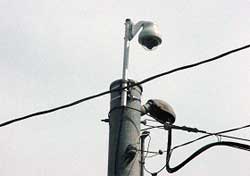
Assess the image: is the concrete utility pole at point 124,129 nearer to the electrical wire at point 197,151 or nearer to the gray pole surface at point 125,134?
the gray pole surface at point 125,134

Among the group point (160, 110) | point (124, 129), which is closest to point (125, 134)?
point (124, 129)

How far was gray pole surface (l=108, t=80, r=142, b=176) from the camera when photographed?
463 centimetres

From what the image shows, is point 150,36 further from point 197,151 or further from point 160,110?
point 197,151

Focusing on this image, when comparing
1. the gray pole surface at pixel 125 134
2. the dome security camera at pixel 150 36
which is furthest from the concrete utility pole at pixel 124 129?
the dome security camera at pixel 150 36

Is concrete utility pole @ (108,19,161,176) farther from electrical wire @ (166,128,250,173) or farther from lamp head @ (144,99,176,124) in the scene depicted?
electrical wire @ (166,128,250,173)

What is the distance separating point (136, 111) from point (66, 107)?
3.15ft

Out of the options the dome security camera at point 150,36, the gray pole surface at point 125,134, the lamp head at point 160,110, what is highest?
the dome security camera at point 150,36

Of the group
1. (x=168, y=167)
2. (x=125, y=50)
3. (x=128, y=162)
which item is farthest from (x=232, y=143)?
(x=125, y=50)

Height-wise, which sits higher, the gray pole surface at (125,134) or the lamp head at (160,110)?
the lamp head at (160,110)

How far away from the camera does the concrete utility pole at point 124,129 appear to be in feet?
15.2

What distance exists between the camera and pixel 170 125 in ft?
19.0

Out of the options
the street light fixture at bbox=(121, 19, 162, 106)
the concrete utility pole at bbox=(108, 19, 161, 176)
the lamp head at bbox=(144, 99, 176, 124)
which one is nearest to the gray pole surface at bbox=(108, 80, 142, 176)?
the concrete utility pole at bbox=(108, 19, 161, 176)

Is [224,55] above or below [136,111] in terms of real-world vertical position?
above

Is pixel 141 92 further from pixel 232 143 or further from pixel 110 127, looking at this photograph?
pixel 232 143
